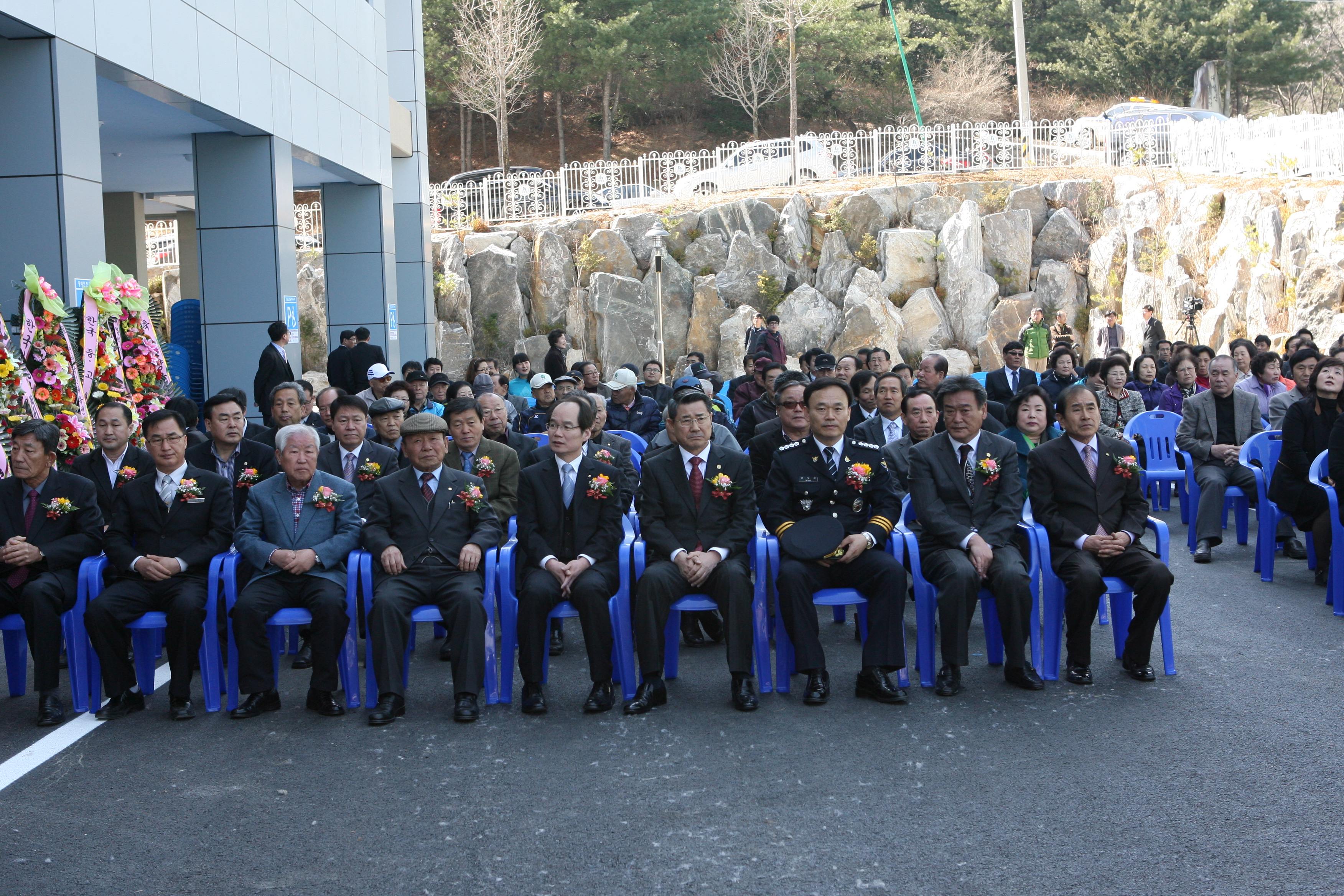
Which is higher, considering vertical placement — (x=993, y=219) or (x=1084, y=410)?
(x=993, y=219)

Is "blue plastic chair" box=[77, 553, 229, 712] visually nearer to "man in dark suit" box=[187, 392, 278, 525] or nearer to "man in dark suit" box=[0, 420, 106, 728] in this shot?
"man in dark suit" box=[0, 420, 106, 728]

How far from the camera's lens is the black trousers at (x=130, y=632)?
529cm

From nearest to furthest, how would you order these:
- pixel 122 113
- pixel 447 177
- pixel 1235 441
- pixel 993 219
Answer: pixel 1235 441 → pixel 122 113 → pixel 993 219 → pixel 447 177

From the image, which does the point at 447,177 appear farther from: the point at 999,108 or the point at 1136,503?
the point at 1136,503

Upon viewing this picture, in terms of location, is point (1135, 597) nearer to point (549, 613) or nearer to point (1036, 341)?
point (549, 613)

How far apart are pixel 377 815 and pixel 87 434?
508 centimetres

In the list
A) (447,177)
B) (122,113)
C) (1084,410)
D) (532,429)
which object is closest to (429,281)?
(122,113)

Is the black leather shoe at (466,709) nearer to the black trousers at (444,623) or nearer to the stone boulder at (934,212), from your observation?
the black trousers at (444,623)

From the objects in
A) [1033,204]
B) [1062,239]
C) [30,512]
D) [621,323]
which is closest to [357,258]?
[621,323]

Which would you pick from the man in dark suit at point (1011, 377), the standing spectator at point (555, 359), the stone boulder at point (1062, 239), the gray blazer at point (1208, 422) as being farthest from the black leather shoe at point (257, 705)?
the stone boulder at point (1062, 239)

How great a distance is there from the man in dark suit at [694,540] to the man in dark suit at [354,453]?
5.96 ft

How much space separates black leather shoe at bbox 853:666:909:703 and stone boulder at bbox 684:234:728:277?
71.4 feet

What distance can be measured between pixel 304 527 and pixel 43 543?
1.25 meters

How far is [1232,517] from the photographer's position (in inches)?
406
